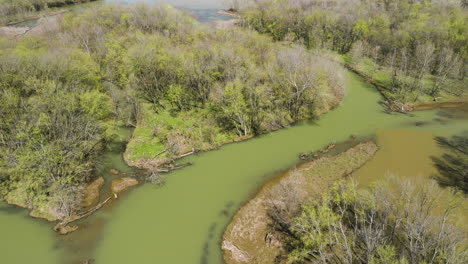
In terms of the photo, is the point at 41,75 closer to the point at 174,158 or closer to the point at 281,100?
the point at 174,158

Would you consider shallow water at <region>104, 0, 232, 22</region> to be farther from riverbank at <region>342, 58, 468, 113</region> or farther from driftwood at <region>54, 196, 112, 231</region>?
driftwood at <region>54, 196, 112, 231</region>

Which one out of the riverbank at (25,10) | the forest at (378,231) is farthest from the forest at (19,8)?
the forest at (378,231)

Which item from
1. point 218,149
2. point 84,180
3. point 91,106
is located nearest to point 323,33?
point 218,149

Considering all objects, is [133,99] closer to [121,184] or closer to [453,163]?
[121,184]

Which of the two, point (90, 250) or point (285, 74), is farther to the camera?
point (285, 74)

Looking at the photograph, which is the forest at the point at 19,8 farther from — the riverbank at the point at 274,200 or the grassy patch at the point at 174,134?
the riverbank at the point at 274,200

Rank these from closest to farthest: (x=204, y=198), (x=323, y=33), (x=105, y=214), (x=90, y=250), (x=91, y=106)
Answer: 1. (x=90, y=250)
2. (x=105, y=214)
3. (x=204, y=198)
4. (x=91, y=106)
5. (x=323, y=33)

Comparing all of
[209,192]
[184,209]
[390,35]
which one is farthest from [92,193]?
[390,35]
